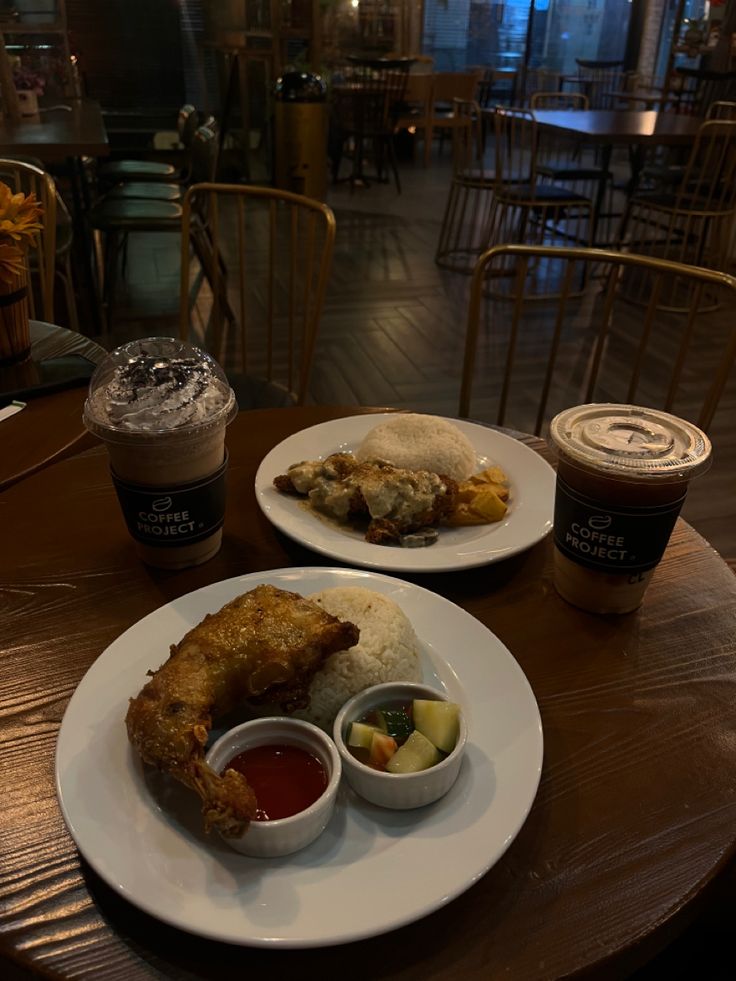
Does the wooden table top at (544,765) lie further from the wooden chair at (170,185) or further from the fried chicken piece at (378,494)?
the wooden chair at (170,185)

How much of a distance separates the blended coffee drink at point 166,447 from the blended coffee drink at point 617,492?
45cm

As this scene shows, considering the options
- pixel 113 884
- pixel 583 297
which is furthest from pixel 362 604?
pixel 583 297

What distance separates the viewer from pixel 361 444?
1.35m

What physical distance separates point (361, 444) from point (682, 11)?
10192 millimetres

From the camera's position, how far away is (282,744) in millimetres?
716

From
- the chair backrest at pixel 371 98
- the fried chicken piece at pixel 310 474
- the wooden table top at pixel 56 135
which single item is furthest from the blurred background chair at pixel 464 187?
the fried chicken piece at pixel 310 474

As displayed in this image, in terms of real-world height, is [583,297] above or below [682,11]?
below

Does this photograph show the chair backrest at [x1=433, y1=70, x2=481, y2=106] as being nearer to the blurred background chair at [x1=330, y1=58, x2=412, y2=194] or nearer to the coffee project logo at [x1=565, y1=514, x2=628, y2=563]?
Result: the blurred background chair at [x1=330, y1=58, x2=412, y2=194]

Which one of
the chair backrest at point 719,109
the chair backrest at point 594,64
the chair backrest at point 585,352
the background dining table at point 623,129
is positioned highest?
the chair backrest at point 594,64

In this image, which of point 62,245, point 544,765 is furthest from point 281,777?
point 62,245

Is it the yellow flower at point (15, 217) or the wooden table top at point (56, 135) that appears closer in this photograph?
the yellow flower at point (15, 217)

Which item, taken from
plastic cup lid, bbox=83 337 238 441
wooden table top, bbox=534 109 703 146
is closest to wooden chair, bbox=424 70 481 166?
wooden table top, bbox=534 109 703 146

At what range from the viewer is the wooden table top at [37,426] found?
49.9 inches

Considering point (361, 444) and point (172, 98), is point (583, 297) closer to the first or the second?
point (361, 444)
